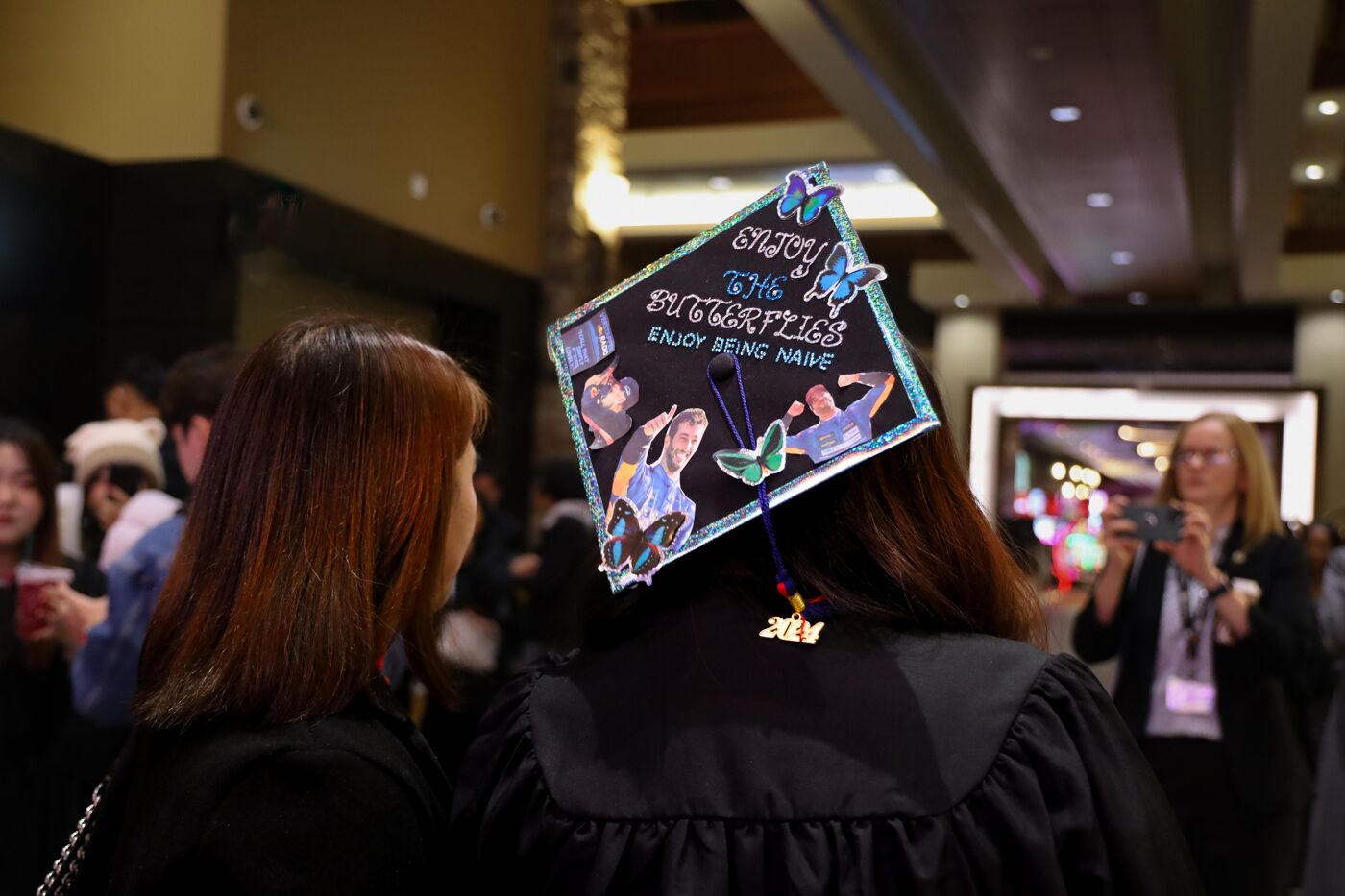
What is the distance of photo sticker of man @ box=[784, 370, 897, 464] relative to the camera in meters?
0.96

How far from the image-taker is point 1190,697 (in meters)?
2.59

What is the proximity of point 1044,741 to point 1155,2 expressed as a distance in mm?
4188

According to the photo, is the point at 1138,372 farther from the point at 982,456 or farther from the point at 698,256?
the point at 698,256

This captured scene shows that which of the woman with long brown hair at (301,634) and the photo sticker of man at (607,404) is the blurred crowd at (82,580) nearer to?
the woman with long brown hair at (301,634)

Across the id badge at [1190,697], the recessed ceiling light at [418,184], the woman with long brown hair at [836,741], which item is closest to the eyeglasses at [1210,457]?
the id badge at [1190,697]

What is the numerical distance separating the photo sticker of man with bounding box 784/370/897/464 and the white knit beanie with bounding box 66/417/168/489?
240cm

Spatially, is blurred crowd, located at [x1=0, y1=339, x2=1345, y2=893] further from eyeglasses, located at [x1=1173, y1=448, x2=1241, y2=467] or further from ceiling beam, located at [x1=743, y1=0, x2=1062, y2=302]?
ceiling beam, located at [x1=743, y1=0, x2=1062, y2=302]

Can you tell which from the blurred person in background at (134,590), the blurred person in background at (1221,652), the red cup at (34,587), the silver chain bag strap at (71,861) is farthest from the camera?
the red cup at (34,587)

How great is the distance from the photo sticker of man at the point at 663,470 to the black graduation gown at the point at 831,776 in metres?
0.08

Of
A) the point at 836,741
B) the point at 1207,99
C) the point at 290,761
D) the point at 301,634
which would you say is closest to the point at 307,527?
the point at 301,634

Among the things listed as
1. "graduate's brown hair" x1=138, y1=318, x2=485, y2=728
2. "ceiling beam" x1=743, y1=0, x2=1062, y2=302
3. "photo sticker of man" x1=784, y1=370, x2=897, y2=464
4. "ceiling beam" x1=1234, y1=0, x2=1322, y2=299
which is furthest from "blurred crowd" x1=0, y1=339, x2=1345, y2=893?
"ceiling beam" x1=743, y1=0, x2=1062, y2=302

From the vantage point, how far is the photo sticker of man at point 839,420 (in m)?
0.96

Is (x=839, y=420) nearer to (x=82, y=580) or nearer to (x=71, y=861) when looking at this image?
(x=71, y=861)

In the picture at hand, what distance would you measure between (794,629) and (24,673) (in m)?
2.56
